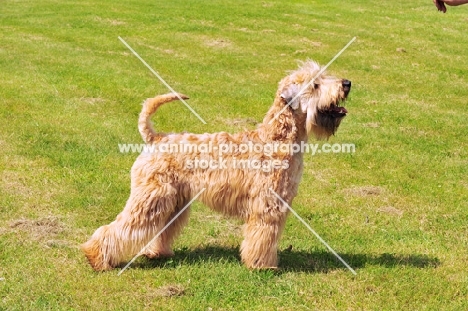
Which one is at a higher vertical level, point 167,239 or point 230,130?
point 167,239

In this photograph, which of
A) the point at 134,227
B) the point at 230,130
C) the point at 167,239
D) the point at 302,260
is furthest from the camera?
the point at 230,130

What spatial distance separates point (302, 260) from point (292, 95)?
1.74 metres

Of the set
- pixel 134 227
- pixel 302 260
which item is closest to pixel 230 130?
pixel 302 260

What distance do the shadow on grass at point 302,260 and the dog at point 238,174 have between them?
253 millimetres

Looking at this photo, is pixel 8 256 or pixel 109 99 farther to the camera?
pixel 109 99

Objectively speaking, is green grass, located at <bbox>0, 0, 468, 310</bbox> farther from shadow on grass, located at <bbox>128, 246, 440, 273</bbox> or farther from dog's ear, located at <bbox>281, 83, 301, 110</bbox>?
dog's ear, located at <bbox>281, 83, 301, 110</bbox>

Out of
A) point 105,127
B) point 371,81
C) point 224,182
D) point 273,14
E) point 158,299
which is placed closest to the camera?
point 158,299

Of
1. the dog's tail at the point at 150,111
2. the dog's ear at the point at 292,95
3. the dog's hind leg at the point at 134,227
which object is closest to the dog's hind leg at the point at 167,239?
the dog's hind leg at the point at 134,227

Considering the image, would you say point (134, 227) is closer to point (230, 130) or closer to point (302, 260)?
point (302, 260)

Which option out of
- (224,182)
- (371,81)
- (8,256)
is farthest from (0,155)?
(371,81)

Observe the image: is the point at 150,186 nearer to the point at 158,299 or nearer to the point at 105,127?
the point at 158,299

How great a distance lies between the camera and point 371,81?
14.7m

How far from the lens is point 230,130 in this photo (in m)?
10.9

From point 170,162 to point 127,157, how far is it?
12.0ft
